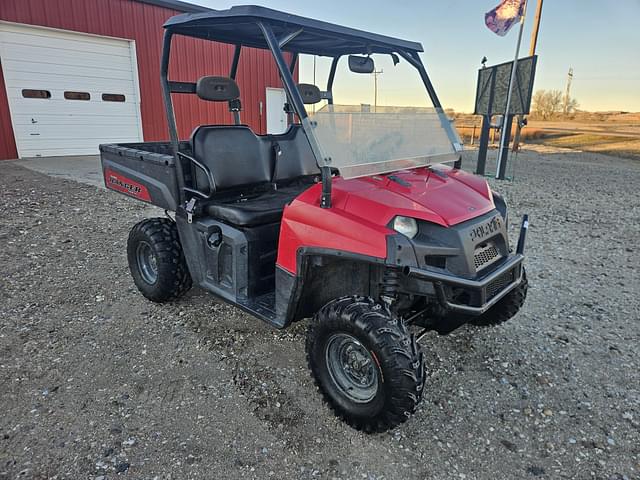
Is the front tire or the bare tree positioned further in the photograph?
the bare tree

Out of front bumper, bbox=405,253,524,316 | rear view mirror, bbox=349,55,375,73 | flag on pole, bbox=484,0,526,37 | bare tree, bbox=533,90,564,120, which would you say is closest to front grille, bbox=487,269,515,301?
front bumper, bbox=405,253,524,316

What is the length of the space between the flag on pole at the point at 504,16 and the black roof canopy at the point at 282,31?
768cm

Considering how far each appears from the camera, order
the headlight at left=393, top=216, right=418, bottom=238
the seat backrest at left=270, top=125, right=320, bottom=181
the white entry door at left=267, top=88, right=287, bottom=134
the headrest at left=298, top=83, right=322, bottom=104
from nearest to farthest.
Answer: the headlight at left=393, top=216, right=418, bottom=238 → the headrest at left=298, top=83, right=322, bottom=104 → the seat backrest at left=270, top=125, right=320, bottom=181 → the white entry door at left=267, top=88, right=287, bottom=134

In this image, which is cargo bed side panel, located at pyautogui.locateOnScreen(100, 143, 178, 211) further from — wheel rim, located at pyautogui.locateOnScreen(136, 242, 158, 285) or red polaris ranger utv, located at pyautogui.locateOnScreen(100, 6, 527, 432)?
wheel rim, located at pyautogui.locateOnScreen(136, 242, 158, 285)

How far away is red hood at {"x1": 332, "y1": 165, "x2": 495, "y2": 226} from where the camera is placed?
2.10 m

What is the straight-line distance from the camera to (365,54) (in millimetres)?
3250

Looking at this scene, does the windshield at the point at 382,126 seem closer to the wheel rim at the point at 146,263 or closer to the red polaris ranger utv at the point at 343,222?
the red polaris ranger utv at the point at 343,222

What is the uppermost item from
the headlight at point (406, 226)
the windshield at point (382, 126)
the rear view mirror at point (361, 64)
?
the rear view mirror at point (361, 64)

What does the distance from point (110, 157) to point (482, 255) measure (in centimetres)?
299

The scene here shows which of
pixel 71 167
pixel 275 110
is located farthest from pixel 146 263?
pixel 275 110

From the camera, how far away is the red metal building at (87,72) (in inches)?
357

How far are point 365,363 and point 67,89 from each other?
10.2 m

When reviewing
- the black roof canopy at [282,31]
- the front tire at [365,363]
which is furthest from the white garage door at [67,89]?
the front tire at [365,363]

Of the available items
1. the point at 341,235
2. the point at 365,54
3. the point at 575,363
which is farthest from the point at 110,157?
the point at 575,363
